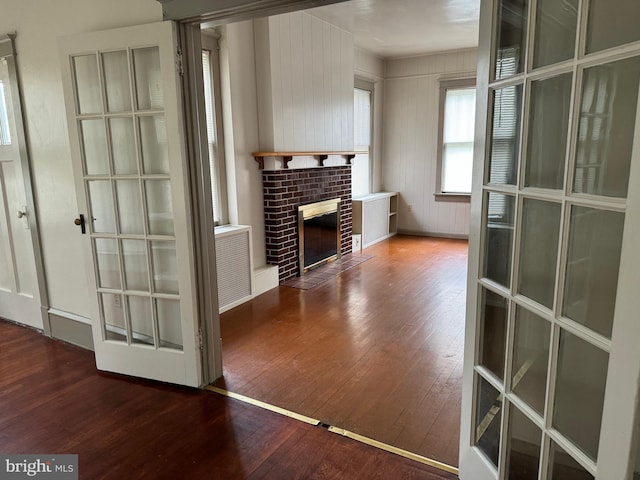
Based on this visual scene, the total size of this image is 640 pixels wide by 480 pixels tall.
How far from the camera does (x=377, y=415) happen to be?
A: 2.38 m

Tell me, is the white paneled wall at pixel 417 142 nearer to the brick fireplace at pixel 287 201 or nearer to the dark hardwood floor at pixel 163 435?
the brick fireplace at pixel 287 201

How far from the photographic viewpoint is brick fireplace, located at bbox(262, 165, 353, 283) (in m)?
4.56

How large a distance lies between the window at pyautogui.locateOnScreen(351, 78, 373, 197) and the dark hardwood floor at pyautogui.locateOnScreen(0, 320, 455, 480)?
183 inches

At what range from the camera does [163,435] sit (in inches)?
88.3

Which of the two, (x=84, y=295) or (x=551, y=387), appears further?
(x=84, y=295)

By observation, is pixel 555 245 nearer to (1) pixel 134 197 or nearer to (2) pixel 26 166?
(1) pixel 134 197

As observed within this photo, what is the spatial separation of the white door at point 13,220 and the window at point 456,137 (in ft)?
18.4

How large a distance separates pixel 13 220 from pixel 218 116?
6.17 feet

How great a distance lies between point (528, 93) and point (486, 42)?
0.88 feet

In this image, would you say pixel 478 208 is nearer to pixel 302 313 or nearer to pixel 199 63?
pixel 199 63

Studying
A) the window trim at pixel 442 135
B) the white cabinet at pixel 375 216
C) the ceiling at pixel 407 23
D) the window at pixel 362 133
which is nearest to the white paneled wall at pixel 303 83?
the ceiling at pixel 407 23

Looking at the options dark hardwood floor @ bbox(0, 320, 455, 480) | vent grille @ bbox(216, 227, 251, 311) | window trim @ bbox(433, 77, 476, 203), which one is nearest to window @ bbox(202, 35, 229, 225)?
vent grille @ bbox(216, 227, 251, 311)

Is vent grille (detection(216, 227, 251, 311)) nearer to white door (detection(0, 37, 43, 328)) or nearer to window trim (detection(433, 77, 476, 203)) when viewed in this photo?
white door (detection(0, 37, 43, 328))

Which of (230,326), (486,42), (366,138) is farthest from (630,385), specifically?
(366,138)
